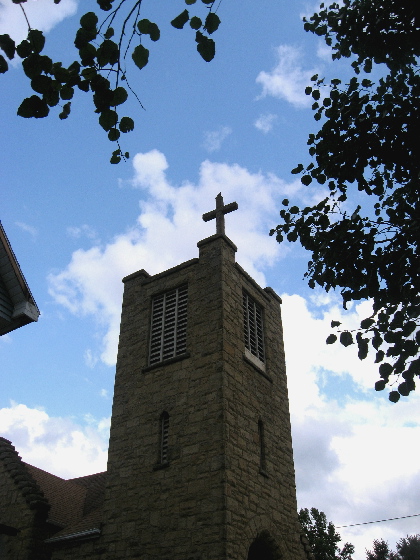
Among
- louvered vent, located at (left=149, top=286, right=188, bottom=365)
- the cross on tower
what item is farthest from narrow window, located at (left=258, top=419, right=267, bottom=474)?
the cross on tower

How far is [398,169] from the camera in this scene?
716 centimetres

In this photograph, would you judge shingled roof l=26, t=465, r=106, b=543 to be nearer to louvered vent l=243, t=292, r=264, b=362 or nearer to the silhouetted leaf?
louvered vent l=243, t=292, r=264, b=362

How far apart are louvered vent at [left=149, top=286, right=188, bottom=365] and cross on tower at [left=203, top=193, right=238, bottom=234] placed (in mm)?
2212

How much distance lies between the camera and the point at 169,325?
50.5ft

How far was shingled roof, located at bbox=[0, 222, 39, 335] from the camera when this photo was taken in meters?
8.60

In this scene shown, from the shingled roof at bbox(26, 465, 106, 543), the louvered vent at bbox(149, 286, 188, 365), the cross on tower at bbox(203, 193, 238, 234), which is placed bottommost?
the shingled roof at bbox(26, 465, 106, 543)

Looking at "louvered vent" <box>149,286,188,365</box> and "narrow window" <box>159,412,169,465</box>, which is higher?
"louvered vent" <box>149,286,188,365</box>

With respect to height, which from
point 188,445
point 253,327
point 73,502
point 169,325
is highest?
point 253,327

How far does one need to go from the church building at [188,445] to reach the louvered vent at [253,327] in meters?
0.04

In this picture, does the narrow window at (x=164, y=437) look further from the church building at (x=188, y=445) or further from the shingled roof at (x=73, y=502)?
the shingled roof at (x=73, y=502)

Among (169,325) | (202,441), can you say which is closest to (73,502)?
(169,325)

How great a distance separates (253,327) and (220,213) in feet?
12.0

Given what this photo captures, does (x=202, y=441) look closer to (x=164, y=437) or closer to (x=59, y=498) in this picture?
(x=164, y=437)

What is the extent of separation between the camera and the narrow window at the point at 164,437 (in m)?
13.2
